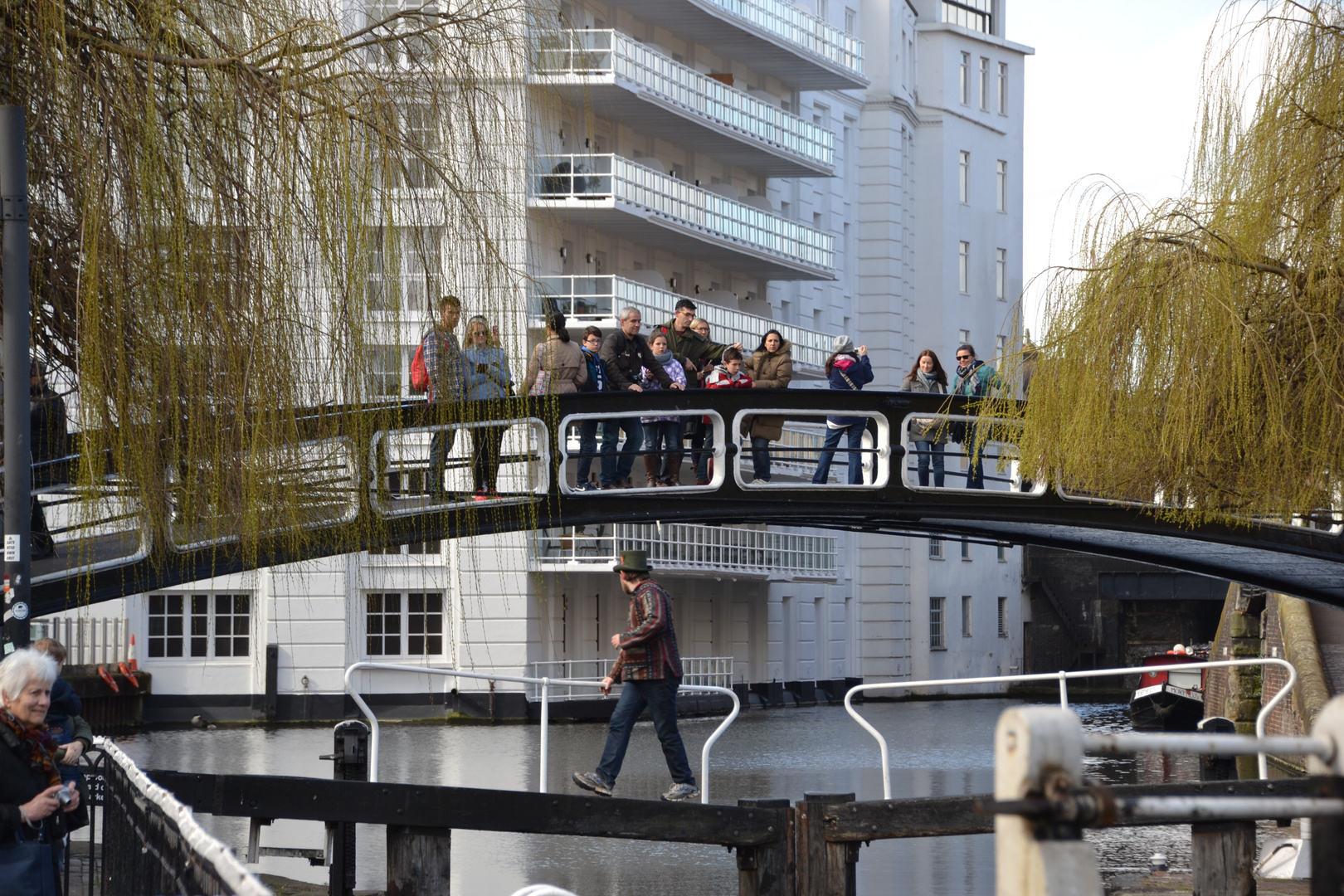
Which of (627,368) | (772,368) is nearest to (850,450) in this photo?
(627,368)

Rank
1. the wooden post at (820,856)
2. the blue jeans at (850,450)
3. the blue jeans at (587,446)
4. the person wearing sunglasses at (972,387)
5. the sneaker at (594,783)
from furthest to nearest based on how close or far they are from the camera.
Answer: the blue jeans at (850,450), the blue jeans at (587,446), the person wearing sunglasses at (972,387), the sneaker at (594,783), the wooden post at (820,856)

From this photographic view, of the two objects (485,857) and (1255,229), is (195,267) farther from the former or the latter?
(485,857)


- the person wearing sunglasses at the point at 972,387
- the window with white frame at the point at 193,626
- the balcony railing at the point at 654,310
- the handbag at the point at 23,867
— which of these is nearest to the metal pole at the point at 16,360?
the handbag at the point at 23,867

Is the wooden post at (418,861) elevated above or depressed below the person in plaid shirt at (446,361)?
below

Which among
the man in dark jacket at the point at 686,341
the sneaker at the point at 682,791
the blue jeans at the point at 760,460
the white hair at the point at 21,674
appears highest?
the man in dark jacket at the point at 686,341

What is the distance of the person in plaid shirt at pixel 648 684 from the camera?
1338 centimetres

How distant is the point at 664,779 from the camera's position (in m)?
21.2

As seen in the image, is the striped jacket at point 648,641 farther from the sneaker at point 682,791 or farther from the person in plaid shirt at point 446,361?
the person in plaid shirt at point 446,361

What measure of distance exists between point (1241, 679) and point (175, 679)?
19852mm

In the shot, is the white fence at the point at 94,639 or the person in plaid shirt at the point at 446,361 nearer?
the person in plaid shirt at the point at 446,361

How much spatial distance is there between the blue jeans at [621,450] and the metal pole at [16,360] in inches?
301

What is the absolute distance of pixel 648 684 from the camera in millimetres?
13531

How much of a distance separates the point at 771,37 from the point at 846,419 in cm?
2793

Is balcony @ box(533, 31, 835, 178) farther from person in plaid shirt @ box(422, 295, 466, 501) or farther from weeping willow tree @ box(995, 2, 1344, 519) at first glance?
person in plaid shirt @ box(422, 295, 466, 501)
